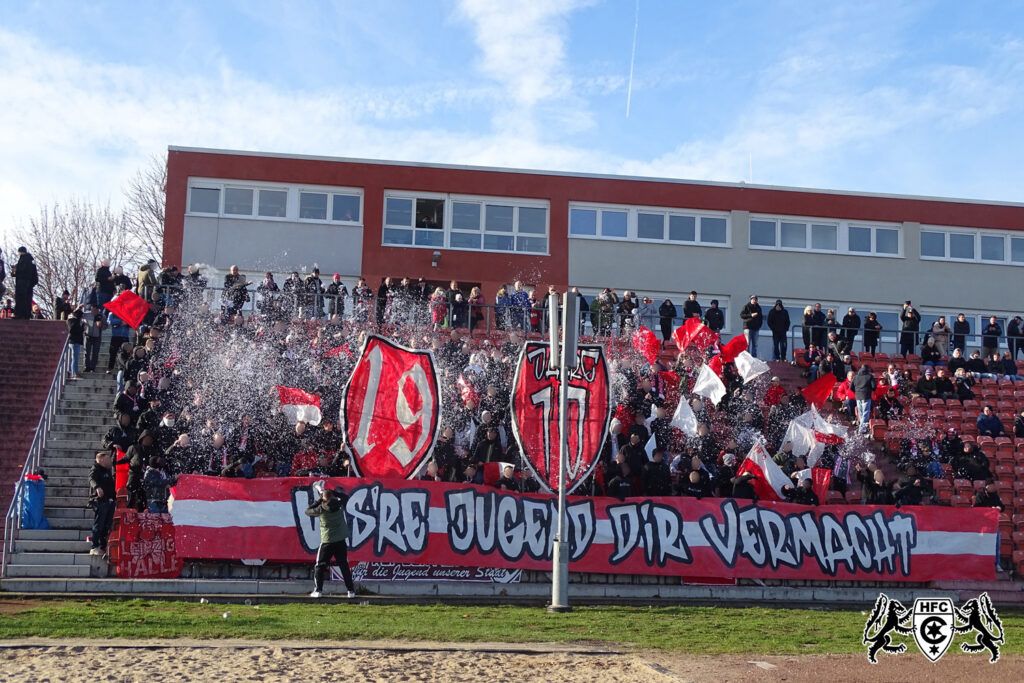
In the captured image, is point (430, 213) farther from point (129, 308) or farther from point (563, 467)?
point (563, 467)

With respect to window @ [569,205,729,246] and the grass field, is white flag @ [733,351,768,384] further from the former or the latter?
window @ [569,205,729,246]

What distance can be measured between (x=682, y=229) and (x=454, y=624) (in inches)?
945

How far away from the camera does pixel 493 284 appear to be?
33.3m

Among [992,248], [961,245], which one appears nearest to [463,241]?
[961,245]

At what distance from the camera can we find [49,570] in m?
15.9

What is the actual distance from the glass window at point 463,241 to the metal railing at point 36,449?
1324cm

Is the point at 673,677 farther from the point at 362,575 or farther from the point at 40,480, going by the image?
the point at 40,480

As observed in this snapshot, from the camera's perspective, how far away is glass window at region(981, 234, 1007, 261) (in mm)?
36812

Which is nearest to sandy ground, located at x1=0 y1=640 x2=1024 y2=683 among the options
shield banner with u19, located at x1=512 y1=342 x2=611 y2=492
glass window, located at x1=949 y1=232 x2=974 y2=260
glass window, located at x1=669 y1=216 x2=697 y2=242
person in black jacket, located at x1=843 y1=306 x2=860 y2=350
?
shield banner with u19, located at x1=512 y1=342 x2=611 y2=492

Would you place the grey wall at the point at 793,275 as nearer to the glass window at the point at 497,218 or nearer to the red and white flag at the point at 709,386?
the glass window at the point at 497,218

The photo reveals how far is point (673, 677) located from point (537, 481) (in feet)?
27.7

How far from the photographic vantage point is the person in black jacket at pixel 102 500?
53.1 ft

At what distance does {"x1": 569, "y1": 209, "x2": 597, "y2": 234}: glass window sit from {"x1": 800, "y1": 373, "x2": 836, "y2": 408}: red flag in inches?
478

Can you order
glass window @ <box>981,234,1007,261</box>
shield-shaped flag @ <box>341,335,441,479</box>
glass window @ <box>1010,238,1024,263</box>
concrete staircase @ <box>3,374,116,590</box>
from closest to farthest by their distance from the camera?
concrete staircase @ <box>3,374,116,590</box>, shield-shaped flag @ <box>341,335,441,479</box>, glass window @ <box>981,234,1007,261</box>, glass window @ <box>1010,238,1024,263</box>
